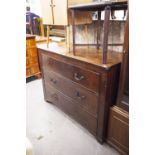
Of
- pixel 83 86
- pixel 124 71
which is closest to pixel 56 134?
pixel 83 86

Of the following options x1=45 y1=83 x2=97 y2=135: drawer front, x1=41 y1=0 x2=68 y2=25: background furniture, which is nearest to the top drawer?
x1=45 y1=83 x2=97 y2=135: drawer front

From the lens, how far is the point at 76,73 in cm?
147

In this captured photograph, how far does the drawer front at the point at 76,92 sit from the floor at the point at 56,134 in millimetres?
381

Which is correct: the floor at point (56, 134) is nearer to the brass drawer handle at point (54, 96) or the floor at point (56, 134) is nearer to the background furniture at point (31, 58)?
the brass drawer handle at point (54, 96)

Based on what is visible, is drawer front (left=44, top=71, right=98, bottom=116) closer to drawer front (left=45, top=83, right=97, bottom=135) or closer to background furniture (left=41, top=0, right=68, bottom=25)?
drawer front (left=45, top=83, right=97, bottom=135)

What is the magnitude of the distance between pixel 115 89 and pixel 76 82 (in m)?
0.42

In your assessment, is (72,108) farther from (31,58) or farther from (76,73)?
(31,58)

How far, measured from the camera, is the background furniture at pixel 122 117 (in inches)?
45.8

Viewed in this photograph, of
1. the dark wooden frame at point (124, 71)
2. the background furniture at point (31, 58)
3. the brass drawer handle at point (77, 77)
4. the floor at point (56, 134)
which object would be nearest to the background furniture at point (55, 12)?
the brass drawer handle at point (77, 77)

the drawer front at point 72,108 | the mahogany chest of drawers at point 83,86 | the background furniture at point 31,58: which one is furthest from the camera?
the background furniture at point 31,58

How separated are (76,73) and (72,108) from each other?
499 mm

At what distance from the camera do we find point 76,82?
1519 millimetres
